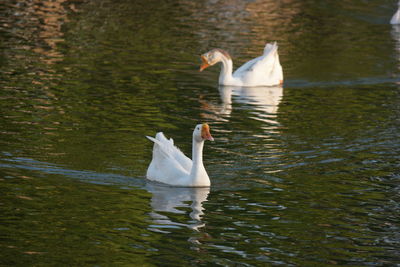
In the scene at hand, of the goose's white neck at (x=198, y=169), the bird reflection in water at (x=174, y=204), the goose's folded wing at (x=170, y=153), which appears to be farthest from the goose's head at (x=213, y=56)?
the goose's white neck at (x=198, y=169)

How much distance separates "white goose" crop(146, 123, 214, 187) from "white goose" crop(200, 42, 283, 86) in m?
8.68

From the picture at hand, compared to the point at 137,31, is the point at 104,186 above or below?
below

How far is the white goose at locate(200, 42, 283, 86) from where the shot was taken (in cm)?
2277

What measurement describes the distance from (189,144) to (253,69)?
22.1 feet

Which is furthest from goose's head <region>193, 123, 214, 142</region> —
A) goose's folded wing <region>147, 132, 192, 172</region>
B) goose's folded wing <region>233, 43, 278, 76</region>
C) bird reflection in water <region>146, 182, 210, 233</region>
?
goose's folded wing <region>233, 43, 278, 76</region>

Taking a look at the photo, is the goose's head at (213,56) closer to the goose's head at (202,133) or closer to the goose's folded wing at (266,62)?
the goose's folded wing at (266,62)

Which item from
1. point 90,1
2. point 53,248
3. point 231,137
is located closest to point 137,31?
point 90,1

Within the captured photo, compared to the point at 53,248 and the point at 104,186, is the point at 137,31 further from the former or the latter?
the point at 53,248

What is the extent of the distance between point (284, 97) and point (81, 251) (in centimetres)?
1141

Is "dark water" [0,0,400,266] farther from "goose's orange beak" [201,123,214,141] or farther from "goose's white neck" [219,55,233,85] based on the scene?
"goose's orange beak" [201,123,214,141]

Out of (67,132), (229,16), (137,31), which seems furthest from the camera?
(229,16)

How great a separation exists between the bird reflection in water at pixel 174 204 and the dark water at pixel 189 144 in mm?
31

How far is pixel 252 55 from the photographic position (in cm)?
2597

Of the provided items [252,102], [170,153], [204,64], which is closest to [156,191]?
[170,153]
